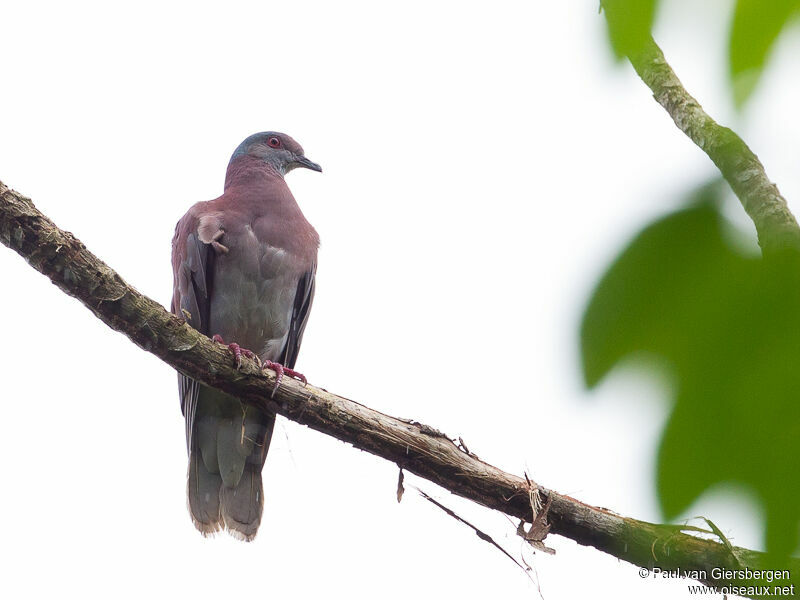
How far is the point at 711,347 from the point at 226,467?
490 cm

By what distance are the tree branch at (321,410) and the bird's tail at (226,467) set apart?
1795 millimetres

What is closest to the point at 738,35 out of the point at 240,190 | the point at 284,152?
the point at 240,190

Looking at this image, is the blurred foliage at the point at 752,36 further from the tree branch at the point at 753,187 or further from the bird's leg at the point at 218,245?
the bird's leg at the point at 218,245

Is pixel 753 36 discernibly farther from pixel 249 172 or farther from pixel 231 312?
pixel 249 172

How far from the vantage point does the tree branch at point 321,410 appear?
2.76 meters

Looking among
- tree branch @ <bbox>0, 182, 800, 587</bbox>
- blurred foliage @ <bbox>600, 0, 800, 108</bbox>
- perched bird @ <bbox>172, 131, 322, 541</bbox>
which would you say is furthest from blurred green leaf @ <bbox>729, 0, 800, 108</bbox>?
perched bird @ <bbox>172, 131, 322, 541</bbox>

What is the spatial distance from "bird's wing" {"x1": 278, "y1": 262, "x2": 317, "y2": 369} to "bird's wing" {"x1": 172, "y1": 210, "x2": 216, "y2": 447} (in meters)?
0.62

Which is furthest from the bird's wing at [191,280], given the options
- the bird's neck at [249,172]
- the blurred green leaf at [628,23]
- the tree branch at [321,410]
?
the blurred green leaf at [628,23]

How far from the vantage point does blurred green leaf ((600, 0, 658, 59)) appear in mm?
566

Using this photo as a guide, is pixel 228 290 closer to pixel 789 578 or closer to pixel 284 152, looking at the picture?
pixel 284 152

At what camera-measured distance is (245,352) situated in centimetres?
353

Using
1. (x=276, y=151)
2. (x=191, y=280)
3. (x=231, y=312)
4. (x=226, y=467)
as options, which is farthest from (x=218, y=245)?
(x=276, y=151)

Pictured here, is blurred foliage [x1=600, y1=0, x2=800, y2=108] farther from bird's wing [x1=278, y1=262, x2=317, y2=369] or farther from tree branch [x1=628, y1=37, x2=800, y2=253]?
bird's wing [x1=278, y1=262, x2=317, y2=369]

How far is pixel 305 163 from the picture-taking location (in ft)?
21.9
